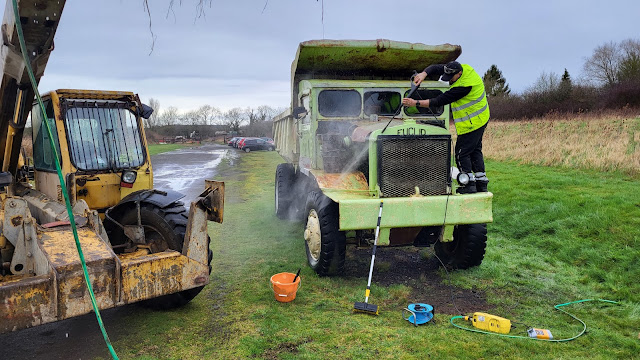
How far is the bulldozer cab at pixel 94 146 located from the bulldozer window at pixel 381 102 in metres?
3.08

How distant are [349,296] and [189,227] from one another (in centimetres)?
→ 189

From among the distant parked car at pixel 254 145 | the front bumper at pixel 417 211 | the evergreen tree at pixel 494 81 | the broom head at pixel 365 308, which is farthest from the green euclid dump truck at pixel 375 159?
the evergreen tree at pixel 494 81

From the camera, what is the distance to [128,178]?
15.3 ft

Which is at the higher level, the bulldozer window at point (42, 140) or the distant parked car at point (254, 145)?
the bulldozer window at point (42, 140)

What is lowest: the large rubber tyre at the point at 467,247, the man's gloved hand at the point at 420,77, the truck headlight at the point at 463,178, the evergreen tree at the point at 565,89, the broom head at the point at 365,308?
the broom head at the point at 365,308

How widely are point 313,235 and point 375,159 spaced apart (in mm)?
1155

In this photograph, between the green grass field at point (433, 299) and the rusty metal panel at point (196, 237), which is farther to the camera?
the rusty metal panel at point (196, 237)

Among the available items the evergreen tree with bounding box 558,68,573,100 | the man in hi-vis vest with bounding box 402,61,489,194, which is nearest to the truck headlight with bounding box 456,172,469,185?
the man in hi-vis vest with bounding box 402,61,489,194

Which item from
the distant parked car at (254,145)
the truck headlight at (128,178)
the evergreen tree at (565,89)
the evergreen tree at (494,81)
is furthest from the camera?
the evergreen tree at (494,81)

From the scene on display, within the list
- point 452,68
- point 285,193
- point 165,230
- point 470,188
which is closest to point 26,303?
point 165,230

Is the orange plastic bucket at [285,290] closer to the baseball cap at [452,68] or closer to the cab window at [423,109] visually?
the baseball cap at [452,68]

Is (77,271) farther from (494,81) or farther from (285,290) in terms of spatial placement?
(494,81)

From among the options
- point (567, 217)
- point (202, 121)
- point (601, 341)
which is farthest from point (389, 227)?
point (202, 121)

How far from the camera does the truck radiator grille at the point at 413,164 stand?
A: 502 cm
